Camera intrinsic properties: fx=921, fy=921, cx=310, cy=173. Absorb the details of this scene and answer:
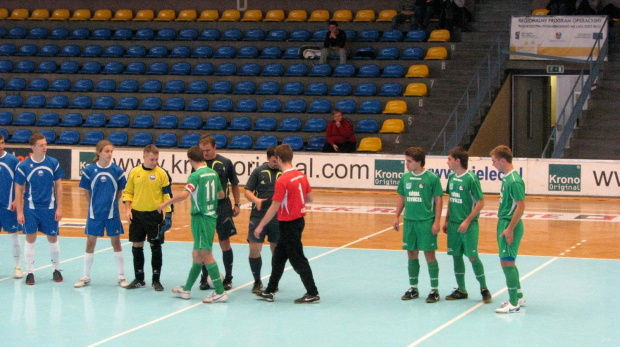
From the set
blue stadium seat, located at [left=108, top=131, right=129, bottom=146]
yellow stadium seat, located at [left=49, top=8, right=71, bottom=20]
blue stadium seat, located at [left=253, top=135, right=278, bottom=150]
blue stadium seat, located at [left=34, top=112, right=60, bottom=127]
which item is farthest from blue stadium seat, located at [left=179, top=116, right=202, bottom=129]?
yellow stadium seat, located at [left=49, top=8, right=71, bottom=20]

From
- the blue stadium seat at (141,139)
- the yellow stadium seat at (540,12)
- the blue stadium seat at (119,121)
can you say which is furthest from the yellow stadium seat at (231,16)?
the yellow stadium seat at (540,12)

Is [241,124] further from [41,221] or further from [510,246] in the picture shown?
[510,246]

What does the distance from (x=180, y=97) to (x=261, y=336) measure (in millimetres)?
20225

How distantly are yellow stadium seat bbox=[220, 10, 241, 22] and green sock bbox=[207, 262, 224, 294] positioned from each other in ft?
71.1

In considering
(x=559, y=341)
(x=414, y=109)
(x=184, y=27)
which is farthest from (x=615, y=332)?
(x=184, y=27)

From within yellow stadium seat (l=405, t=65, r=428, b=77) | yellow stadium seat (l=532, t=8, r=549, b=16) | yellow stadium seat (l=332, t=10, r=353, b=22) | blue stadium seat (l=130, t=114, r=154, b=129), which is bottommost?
blue stadium seat (l=130, t=114, r=154, b=129)

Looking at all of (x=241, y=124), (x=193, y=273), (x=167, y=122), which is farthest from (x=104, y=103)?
(x=193, y=273)

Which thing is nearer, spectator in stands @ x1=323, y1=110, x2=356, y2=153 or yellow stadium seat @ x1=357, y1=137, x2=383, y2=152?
spectator in stands @ x1=323, y1=110, x2=356, y2=153

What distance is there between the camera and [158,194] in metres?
11.6

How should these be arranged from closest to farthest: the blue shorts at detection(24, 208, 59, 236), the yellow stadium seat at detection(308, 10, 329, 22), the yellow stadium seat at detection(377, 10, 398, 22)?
the blue shorts at detection(24, 208, 59, 236) → the yellow stadium seat at detection(377, 10, 398, 22) → the yellow stadium seat at detection(308, 10, 329, 22)

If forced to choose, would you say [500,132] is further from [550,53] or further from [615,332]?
[615,332]

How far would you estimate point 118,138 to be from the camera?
2741cm

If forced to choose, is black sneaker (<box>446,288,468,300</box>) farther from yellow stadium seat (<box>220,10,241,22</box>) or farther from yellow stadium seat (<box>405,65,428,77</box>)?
yellow stadium seat (<box>220,10,241,22</box>)

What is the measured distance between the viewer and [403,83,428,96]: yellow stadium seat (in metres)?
26.6
